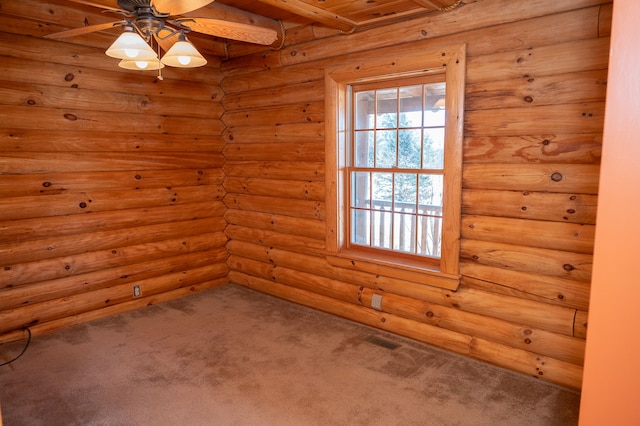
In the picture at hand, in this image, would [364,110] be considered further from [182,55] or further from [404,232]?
[182,55]

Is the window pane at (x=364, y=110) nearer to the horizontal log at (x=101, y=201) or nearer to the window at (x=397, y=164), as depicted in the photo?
the window at (x=397, y=164)

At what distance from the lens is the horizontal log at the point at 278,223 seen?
14.3ft

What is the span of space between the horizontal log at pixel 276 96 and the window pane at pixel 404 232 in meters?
1.37

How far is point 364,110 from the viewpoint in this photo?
13.1 ft

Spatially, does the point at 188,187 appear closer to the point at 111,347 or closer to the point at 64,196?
the point at 64,196

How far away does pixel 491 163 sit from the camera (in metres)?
3.09

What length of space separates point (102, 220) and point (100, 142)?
75 centimetres

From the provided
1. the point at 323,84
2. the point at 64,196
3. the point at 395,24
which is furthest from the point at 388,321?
the point at 64,196

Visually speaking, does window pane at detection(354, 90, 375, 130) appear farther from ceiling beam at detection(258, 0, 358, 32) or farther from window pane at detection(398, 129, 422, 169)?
ceiling beam at detection(258, 0, 358, 32)

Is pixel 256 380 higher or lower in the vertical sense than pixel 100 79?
lower

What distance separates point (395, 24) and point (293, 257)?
2466 mm

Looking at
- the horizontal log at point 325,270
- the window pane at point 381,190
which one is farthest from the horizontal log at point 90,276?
the window pane at point 381,190

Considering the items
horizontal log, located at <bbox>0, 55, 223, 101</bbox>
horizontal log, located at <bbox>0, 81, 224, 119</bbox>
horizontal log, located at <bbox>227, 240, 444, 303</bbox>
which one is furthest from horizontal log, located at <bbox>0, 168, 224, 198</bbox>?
horizontal log, located at <bbox>227, 240, 444, 303</bbox>

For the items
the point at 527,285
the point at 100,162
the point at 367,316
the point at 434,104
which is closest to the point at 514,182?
the point at 527,285
